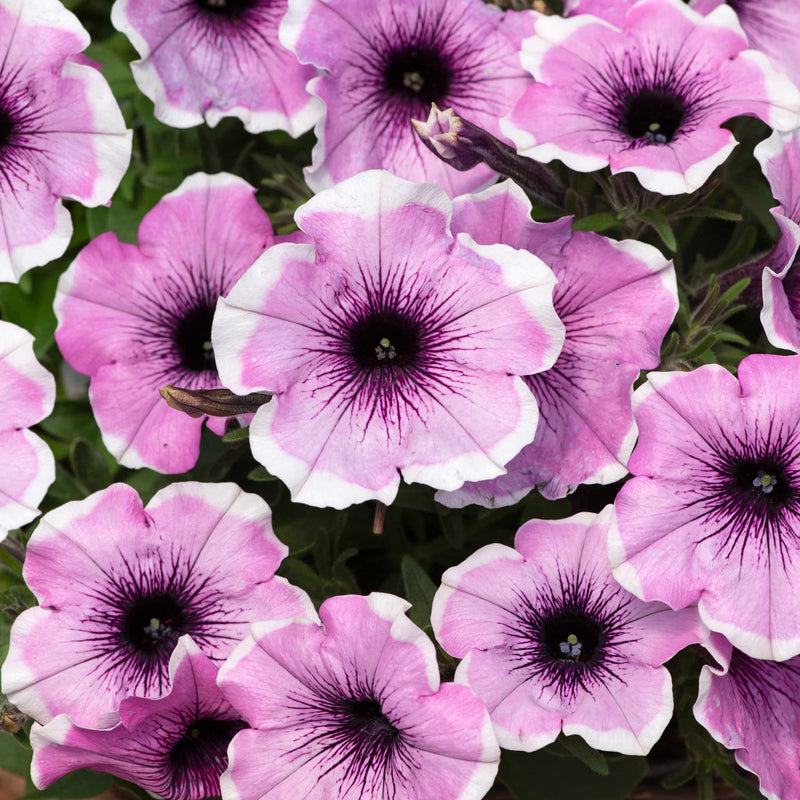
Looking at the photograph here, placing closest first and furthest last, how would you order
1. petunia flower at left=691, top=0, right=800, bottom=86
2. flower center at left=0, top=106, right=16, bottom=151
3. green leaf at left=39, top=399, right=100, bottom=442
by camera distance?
flower center at left=0, top=106, right=16, bottom=151, petunia flower at left=691, top=0, right=800, bottom=86, green leaf at left=39, top=399, right=100, bottom=442

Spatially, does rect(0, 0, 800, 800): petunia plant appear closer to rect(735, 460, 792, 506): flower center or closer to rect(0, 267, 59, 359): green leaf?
rect(735, 460, 792, 506): flower center

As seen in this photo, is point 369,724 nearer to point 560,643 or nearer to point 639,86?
point 560,643

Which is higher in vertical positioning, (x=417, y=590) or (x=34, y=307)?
(x=34, y=307)

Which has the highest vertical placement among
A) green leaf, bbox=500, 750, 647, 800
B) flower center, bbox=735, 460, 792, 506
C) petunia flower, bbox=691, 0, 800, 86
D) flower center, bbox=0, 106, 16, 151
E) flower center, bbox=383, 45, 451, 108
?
petunia flower, bbox=691, 0, 800, 86

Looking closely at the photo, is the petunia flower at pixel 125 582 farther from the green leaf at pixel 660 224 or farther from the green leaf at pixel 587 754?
the green leaf at pixel 660 224

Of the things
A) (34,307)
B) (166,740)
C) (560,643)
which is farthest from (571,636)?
(34,307)

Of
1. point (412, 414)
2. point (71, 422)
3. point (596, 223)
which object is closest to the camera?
point (412, 414)

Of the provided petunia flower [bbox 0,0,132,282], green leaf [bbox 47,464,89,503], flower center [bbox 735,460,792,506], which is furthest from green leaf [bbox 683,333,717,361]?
green leaf [bbox 47,464,89,503]

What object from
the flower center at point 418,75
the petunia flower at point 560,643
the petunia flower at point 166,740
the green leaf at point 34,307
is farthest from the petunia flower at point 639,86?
the green leaf at point 34,307

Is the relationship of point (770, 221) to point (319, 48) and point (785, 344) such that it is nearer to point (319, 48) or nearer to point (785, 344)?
point (785, 344)
